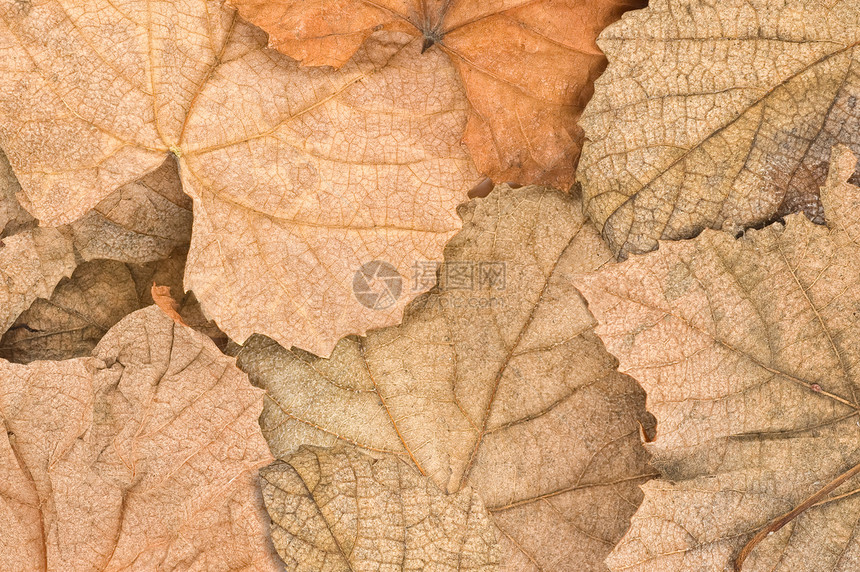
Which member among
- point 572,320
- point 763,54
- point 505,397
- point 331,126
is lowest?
point 505,397

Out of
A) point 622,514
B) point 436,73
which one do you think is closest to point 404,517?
point 622,514

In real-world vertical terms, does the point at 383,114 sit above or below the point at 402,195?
above

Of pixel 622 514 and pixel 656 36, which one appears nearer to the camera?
pixel 656 36

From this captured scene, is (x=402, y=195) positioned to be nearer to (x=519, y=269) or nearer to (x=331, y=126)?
(x=331, y=126)

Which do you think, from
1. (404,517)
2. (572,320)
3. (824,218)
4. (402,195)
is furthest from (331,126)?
(824,218)
